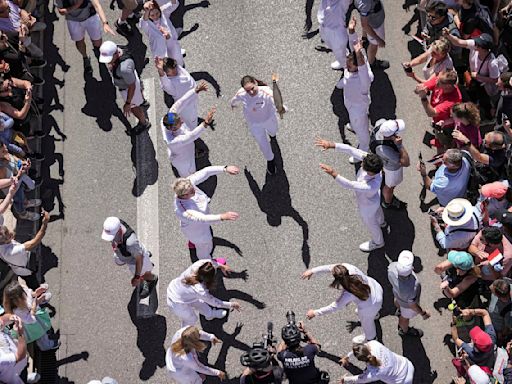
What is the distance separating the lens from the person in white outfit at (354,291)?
10.3 meters

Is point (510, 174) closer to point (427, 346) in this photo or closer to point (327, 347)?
point (427, 346)

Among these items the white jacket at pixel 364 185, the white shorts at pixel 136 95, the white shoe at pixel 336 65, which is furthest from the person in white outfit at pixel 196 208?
the white shoe at pixel 336 65

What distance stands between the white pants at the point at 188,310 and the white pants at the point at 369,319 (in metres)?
2.07

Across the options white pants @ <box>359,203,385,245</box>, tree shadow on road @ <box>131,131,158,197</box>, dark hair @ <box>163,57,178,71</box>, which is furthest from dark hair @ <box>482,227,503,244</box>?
tree shadow on road @ <box>131,131,158,197</box>

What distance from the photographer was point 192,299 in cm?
1088

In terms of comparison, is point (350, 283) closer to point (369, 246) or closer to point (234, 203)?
point (369, 246)

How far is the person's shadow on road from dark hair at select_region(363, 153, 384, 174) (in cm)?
207

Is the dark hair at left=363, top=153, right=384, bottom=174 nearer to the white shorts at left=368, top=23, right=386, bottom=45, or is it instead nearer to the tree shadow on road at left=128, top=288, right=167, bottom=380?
the white shorts at left=368, top=23, right=386, bottom=45

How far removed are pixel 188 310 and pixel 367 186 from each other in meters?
2.86

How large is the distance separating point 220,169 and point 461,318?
3.68 m

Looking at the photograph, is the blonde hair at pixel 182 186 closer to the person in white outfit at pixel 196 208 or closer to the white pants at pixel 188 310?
the person in white outfit at pixel 196 208

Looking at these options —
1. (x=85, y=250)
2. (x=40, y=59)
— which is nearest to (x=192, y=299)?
(x=85, y=250)

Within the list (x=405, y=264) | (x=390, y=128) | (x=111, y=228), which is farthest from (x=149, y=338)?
(x=390, y=128)

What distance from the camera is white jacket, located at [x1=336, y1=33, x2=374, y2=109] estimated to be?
11.9 metres
